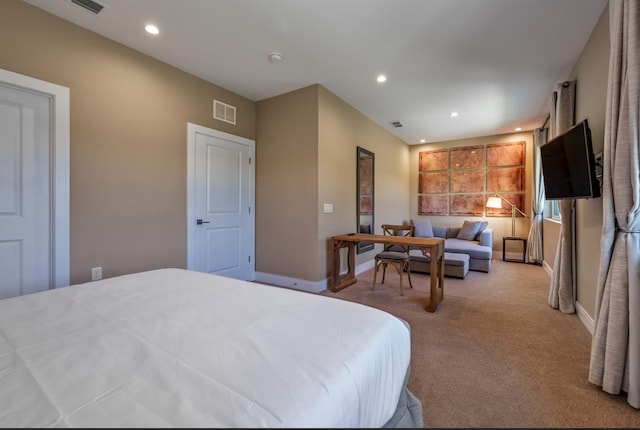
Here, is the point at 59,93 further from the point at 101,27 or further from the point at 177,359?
the point at 177,359

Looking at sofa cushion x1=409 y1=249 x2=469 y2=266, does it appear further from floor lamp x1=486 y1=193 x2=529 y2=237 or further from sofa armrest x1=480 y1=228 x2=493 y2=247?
floor lamp x1=486 y1=193 x2=529 y2=237

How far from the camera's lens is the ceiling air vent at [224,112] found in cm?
355

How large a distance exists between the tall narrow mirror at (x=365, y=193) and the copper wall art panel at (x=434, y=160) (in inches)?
94.2

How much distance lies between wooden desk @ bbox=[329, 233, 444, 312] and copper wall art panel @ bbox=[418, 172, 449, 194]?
3527 millimetres

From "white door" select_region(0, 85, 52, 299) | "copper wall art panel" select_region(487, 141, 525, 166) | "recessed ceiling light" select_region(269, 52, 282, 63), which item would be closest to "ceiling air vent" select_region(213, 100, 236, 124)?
"recessed ceiling light" select_region(269, 52, 282, 63)

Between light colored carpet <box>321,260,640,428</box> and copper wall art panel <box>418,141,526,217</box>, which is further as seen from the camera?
copper wall art panel <box>418,141,526,217</box>

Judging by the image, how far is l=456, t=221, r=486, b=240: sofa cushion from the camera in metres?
5.52

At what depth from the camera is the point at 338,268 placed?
3.73m

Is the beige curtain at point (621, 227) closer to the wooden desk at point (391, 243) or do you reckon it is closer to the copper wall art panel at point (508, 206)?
the wooden desk at point (391, 243)

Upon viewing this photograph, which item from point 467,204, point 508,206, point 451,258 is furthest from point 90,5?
point 508,206

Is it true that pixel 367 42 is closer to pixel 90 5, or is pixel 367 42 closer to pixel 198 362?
pixel 90 5

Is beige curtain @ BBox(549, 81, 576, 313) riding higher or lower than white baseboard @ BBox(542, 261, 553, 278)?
higher

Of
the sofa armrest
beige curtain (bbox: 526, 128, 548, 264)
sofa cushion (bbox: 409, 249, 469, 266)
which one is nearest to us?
sofa cushion (bbox: 409, 249, 469, 266)

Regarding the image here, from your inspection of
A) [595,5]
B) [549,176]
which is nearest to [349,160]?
[549,176]
